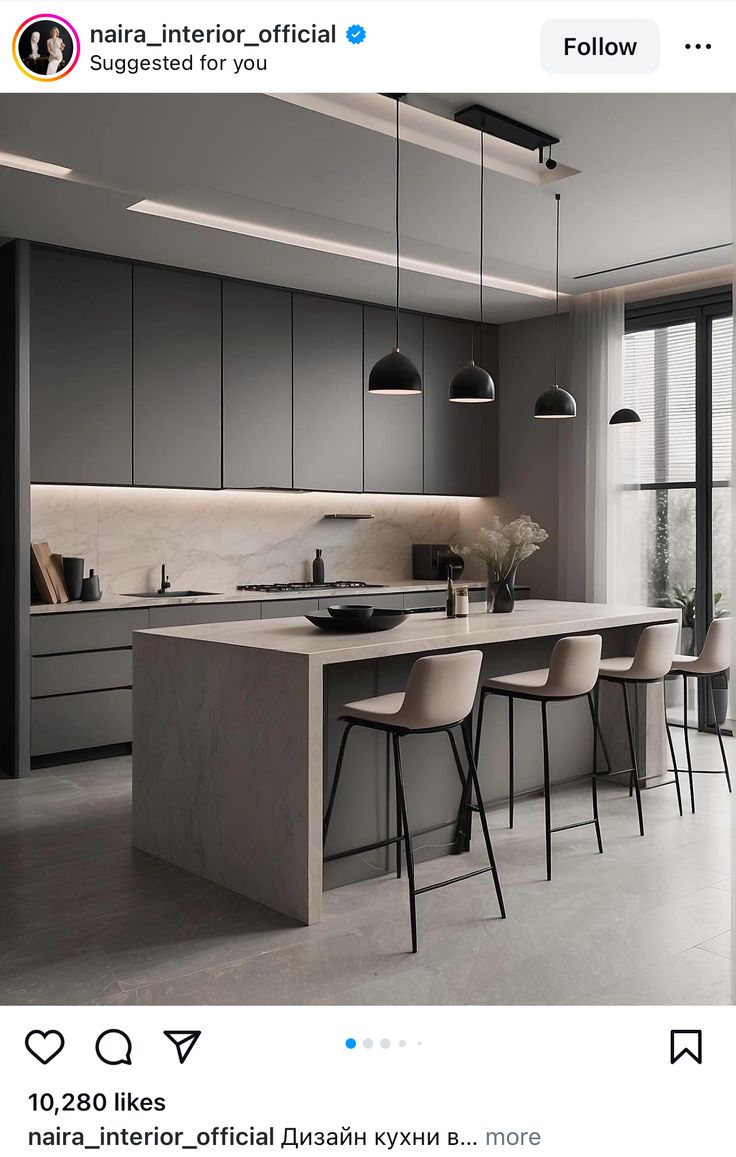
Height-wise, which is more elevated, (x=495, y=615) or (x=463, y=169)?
(x=463, y=169)

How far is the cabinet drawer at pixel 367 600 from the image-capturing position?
5.75 m

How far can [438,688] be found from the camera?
9.53ft

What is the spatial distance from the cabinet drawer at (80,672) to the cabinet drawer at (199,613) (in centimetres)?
24

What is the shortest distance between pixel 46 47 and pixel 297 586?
494cm

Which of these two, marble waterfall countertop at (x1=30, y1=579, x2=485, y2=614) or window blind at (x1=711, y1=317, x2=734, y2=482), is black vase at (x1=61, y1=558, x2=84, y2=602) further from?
window blind at (x1=711, y1=317, x2=734, y2=482)

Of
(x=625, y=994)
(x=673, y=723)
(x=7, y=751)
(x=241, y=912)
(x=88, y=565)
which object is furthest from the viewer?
(x=673, y=723)

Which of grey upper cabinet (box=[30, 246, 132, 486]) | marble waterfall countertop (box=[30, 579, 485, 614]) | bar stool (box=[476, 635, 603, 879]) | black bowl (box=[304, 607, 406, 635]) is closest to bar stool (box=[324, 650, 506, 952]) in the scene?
black bowl (box=[304, 607, 406, 635])

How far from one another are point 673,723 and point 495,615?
2.27 meters

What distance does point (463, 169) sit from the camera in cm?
389
